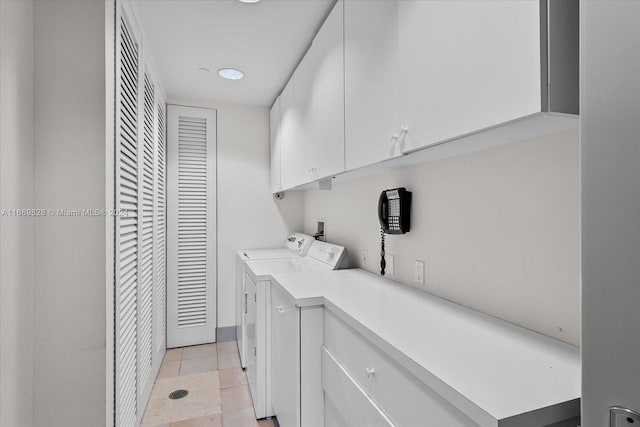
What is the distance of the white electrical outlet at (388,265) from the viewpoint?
179cm

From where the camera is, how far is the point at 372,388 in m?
1.05

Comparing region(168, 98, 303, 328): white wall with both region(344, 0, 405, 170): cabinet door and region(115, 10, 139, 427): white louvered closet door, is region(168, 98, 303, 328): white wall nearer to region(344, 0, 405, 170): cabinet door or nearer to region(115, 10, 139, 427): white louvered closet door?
region(115, 10, 139, 427): white louvered closet door

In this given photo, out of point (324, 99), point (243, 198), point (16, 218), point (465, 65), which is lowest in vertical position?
point (16, 218)

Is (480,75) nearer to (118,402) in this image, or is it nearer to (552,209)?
(552,209)

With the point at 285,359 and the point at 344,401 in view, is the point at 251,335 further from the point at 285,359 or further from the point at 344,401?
the point at 344,401

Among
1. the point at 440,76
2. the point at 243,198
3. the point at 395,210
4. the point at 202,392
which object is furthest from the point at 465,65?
the point at 243,198

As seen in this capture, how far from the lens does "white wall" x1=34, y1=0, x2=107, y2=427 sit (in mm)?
1280

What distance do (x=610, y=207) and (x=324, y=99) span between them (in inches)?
63.5

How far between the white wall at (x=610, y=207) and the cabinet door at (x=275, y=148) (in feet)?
8.77

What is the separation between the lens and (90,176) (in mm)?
1324

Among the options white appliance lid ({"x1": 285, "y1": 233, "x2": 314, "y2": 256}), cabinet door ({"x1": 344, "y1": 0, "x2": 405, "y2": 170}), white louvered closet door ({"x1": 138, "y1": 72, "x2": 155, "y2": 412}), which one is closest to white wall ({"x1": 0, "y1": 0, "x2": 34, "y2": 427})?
white louvered closet door ({"x1": 138, "y1": 72, "x2": 155, "y2": 412})

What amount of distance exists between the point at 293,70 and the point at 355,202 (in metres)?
1.17

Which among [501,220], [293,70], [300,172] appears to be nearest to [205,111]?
[293,70]

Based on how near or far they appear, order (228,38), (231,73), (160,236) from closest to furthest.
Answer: (228,38) → (231,73) → (160,236)
